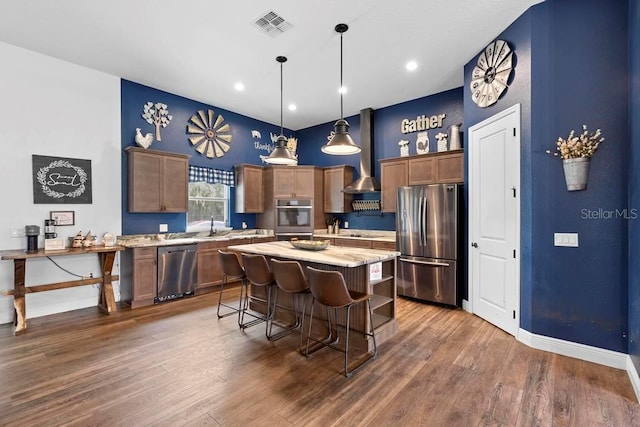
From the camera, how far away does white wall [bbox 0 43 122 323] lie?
3650 millimetres

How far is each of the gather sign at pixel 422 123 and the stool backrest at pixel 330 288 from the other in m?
3.72

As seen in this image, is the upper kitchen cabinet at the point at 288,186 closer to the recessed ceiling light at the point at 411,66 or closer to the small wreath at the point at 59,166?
the recessed ceiling light at the point at 411,66

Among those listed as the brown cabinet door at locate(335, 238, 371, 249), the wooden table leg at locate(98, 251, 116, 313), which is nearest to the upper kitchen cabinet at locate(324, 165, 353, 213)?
the brown cabinet door at locate(335, 238, 371, 249)

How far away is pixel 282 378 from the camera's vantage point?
2.44 meters

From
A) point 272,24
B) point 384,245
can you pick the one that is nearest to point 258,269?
point 384,245

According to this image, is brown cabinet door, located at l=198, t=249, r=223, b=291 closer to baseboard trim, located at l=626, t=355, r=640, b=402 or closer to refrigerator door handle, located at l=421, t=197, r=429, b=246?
refrigerator door handle, located at l=421, t=197, r=429, b=246

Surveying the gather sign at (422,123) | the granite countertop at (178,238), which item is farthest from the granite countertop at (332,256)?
the gather sign at (422,123)

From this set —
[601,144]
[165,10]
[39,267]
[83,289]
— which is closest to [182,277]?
[83,289]

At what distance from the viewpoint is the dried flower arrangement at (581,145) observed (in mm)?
2650

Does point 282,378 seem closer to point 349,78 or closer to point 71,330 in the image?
point 71,330

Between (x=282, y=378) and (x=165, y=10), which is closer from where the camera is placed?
(x=282, y=378)

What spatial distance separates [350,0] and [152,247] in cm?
397

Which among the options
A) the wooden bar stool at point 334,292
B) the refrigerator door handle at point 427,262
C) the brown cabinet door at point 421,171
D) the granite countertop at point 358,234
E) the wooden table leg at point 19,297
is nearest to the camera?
the wooden bar stool at point 334,292

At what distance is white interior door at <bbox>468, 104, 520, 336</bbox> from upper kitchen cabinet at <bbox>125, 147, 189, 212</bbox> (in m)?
4.35
